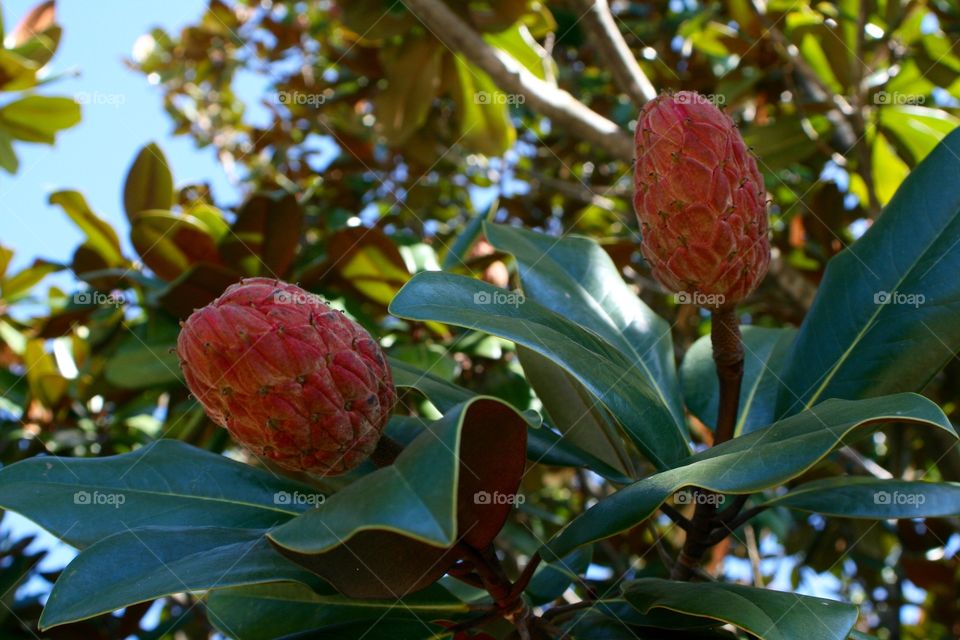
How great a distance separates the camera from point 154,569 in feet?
3.25

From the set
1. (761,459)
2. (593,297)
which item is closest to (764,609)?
(761,459)

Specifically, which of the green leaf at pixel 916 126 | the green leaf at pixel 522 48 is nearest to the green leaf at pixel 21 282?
the green leaf at pixel 522 48

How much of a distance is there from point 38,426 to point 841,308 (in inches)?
103

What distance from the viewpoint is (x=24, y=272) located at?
126 inches

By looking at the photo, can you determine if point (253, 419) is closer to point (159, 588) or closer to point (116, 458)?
point (159, 588)

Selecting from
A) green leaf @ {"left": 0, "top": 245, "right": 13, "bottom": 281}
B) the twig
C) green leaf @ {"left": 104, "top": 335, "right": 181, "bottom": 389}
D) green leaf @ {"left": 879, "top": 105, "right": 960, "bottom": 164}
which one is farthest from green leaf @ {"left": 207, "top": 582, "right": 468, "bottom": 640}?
green leaf @ {"left": 0, "top": 245, "right": 13, "bottom": 281}

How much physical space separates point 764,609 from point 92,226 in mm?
2303

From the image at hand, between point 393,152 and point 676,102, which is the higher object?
point 676,102

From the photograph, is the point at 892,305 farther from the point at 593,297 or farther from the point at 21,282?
the point at 21,282

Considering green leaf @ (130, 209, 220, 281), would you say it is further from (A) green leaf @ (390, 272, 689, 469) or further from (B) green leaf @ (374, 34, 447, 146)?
(A) green leaf @ (390, 272, 689, 469)

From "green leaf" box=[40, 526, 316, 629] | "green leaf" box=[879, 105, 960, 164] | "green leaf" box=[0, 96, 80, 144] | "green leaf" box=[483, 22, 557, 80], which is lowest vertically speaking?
"green leaf" box=[879, 105, 960, 164]

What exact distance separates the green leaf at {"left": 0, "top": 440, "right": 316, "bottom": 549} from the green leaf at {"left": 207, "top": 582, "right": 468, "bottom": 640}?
135mm

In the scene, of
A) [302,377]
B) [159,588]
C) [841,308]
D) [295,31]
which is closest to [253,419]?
[302,377]

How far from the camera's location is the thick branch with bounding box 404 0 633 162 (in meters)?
Result: 2.54
